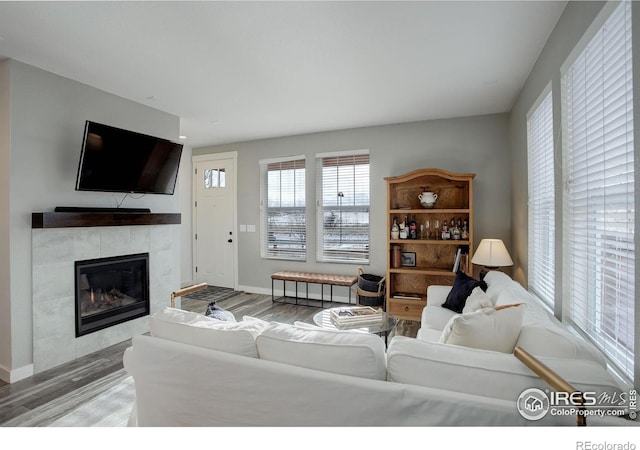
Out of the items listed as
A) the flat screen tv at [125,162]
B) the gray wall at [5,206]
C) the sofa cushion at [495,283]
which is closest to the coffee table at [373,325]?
the sofa cushion at [495,283]

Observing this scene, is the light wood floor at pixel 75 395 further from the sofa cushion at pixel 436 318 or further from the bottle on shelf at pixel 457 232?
the bottle on shelf at pixel 457 232

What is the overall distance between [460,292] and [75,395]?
3.15m

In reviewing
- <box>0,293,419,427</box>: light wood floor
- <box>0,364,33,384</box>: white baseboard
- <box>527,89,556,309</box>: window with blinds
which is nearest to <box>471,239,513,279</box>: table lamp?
<box>527,89,556,309</box>: window with blinds

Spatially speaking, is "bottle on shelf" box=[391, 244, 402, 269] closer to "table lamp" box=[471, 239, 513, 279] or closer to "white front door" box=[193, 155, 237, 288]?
"table lamp" box=[471, 239, 513, 279]

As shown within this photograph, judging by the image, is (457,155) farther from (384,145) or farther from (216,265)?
(216,265)

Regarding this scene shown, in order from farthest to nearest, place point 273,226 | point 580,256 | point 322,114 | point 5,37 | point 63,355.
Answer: point 273,226 < point 322,114 < point 63,355 < point 5,37 < point 580,256

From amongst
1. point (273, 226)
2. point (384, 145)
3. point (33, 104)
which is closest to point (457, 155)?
point (384, 145)

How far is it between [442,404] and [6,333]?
334 centimetres

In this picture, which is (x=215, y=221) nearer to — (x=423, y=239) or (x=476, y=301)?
(x=423, y=239)

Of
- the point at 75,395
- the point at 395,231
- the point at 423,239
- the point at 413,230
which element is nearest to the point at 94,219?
the point at 75,395

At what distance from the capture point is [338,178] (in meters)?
4.93

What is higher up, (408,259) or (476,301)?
(408,259)

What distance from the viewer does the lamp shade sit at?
331cm

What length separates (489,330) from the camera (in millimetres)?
1545
